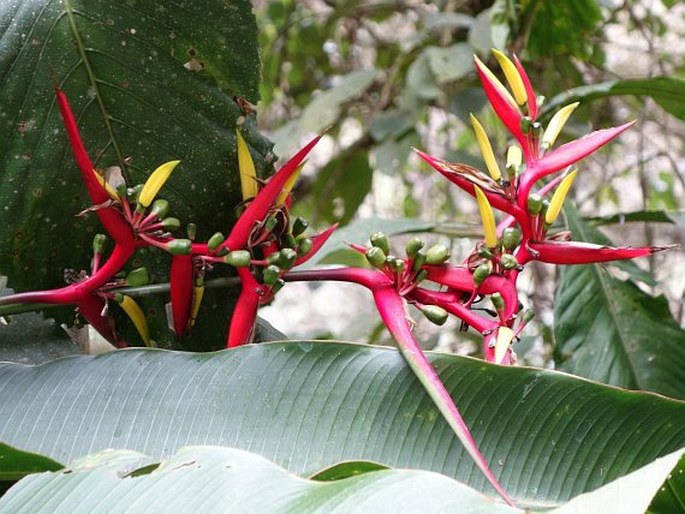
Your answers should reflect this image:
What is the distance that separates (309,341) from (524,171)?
184 millimetres

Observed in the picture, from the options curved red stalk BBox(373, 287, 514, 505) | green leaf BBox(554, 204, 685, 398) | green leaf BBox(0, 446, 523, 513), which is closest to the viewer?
green leaf BBox(0, 446, 523, 513)

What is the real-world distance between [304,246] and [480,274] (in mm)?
116

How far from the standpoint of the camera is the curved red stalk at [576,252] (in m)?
→ 0.53

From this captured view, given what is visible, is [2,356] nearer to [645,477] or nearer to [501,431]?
[501,431]

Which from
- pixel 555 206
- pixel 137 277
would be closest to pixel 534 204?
pixel 555 206

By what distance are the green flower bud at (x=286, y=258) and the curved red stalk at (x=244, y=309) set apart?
0.9 inches

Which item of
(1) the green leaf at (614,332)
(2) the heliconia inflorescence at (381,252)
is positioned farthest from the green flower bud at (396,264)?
(1) the green leaf at (614,332)

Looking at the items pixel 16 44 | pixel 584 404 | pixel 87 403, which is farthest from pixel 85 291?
pixel 584 404

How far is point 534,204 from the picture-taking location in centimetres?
54

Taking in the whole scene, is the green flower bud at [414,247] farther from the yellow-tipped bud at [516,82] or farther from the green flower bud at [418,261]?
the yellow-tipped bud at [516,82]

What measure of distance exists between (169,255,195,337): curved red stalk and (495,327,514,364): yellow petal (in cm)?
20

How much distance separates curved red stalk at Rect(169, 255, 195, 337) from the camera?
553mm

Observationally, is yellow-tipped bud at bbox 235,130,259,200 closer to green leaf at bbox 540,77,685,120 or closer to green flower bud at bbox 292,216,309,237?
green flower bud at bbox 292,216,309,237

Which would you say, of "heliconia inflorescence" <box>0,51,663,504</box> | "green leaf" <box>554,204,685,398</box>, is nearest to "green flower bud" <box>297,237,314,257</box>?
"heliconia inflorescence" <box>0,51,663,504</box>
